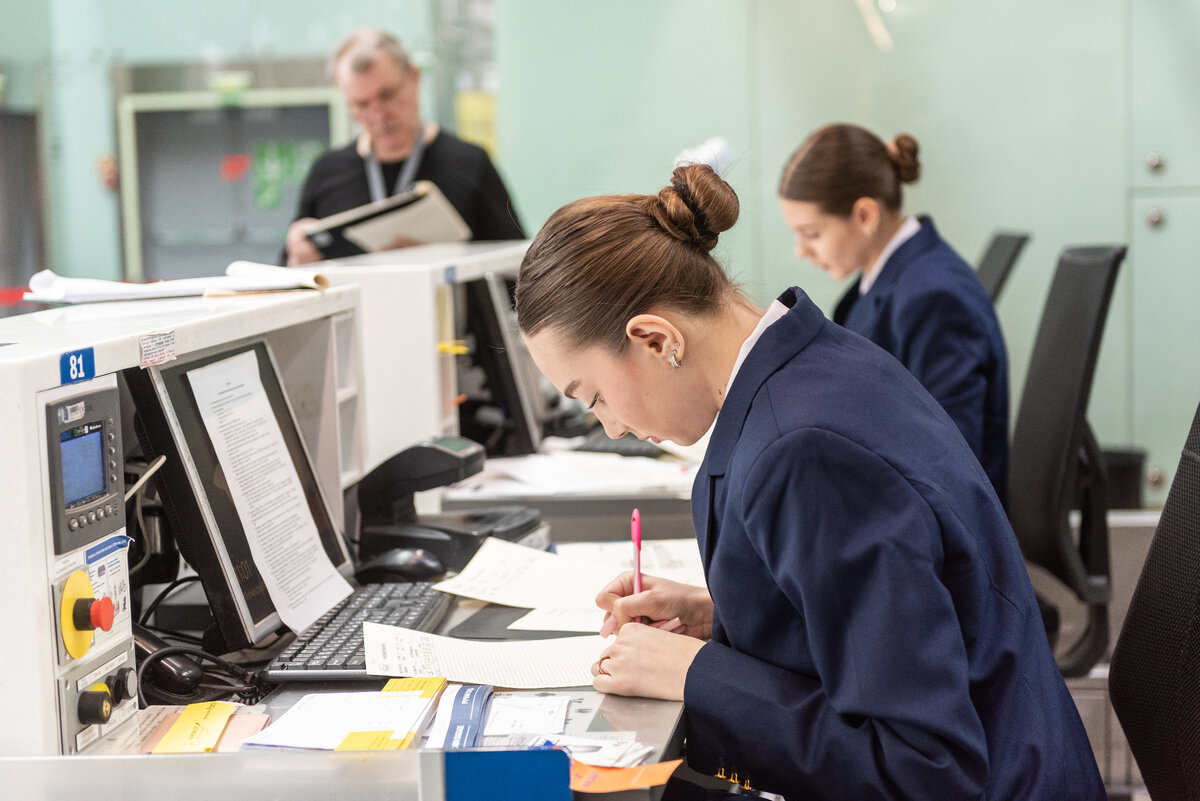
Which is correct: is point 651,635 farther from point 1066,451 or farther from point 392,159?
point 392,159

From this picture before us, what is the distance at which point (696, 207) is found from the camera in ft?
3.86

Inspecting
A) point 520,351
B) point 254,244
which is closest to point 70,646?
point 520,351

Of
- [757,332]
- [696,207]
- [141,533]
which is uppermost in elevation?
[696,207]

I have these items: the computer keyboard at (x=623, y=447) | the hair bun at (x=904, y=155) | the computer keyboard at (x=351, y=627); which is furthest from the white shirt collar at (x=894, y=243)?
the computer keyboard at (x=351, y=627)

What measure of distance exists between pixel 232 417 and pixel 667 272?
1.90ft

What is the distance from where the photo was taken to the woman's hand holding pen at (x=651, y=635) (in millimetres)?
1148

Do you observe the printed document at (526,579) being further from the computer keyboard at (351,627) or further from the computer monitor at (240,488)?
the computer monitor at (240,488)

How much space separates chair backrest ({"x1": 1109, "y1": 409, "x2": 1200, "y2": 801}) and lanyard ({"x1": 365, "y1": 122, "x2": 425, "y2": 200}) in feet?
8.40

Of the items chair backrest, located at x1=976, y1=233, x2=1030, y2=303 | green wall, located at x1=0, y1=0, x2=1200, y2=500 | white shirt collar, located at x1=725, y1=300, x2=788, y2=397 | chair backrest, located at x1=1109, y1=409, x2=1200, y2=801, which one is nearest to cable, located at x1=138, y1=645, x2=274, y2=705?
white shirt collar, located at x1=725, y1=300, x2=788, y2=397

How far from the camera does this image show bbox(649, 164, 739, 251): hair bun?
1161 millimetres

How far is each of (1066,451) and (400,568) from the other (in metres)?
1.27

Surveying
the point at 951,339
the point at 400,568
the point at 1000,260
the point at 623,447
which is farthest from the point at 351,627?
the point at 1000,260

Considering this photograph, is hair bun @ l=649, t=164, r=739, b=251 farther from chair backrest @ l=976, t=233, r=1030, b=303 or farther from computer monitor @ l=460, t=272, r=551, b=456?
chair backrest @ l=976, t=233, r=1030, b=303

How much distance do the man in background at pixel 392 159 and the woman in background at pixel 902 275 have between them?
1.04m
